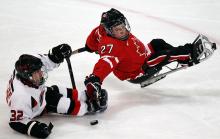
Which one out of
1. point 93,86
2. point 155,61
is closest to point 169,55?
point 155,61

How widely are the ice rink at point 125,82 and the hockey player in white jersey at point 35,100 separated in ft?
0.24

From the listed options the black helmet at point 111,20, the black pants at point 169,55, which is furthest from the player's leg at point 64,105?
the black pants at point 169,55

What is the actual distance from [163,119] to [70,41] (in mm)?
1698

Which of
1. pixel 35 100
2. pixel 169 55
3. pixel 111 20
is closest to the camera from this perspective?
pixel 35 100

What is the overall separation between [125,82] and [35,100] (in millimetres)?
991

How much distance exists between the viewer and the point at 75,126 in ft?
8.76

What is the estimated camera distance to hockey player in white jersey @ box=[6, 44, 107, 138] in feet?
8.19

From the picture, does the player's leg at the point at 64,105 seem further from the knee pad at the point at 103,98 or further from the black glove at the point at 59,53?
the black glove at the point at 59,53

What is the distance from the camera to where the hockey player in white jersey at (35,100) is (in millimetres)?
2496

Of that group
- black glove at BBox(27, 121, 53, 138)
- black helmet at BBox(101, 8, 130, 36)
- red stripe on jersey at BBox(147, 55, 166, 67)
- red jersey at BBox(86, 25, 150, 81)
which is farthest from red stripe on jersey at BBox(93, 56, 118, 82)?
black glove at BBox(27, 121, 53, 138)

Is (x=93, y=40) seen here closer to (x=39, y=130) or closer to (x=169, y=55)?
(x=169, y=55)

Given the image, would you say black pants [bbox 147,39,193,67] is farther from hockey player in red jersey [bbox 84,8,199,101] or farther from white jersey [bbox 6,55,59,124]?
white jersey [bbox 6,55,59,124]

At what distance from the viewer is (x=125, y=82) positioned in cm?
341

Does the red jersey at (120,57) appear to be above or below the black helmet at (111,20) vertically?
below
